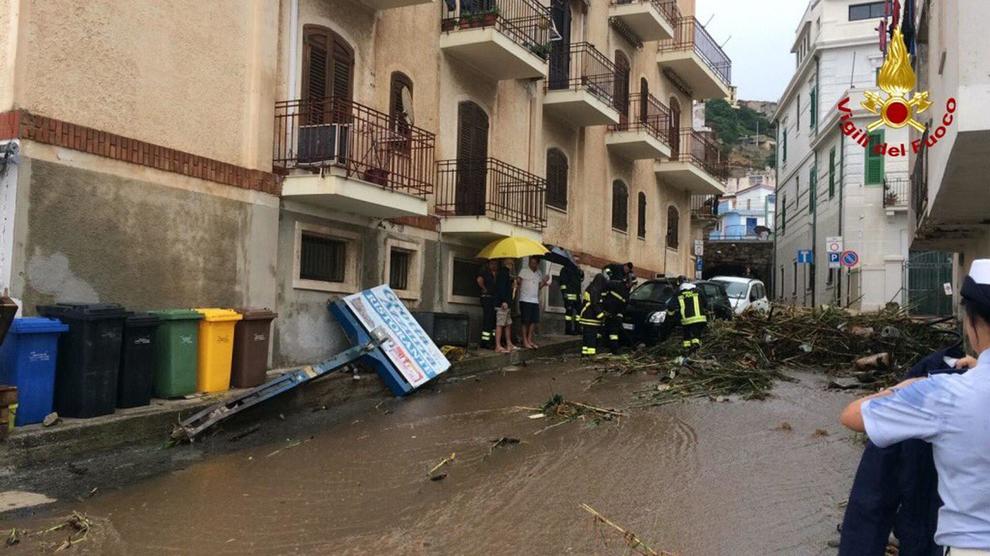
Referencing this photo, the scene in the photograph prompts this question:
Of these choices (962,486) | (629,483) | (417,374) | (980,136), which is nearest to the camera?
(962,486)

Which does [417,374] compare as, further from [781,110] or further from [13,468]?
[781,110]

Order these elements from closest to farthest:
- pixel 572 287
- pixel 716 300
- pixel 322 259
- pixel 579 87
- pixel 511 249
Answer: pixel 322 259
pixel 511 249
pixel 572 287
pixel 716 300
pixel 579 87

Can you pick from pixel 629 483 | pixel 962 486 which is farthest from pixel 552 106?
pixel 962 486

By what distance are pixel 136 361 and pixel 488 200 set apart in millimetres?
8182

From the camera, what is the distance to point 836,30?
30516 mm

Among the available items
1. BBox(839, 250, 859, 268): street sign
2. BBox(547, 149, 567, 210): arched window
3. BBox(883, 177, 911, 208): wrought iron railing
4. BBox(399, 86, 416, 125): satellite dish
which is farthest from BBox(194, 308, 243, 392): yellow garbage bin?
BBox(883, 177, 911, 208): wrought iron railing

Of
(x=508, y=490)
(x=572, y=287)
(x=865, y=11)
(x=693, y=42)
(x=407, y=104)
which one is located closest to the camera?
(x=508, y=490)

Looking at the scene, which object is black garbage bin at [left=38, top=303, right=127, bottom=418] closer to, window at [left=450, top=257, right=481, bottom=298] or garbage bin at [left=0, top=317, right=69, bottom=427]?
garbage bin at [left=0, top=317, right=69, bottom=427]

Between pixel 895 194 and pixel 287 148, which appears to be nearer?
pixel 287 148

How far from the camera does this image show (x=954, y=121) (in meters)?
6.26

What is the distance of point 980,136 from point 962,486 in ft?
17.0

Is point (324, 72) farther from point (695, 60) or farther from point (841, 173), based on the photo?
point (841, 173)

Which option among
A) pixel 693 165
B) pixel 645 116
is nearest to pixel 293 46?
pixel 645 116

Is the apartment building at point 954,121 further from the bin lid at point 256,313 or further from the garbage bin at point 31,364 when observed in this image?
the garbage bin at point 31,364
